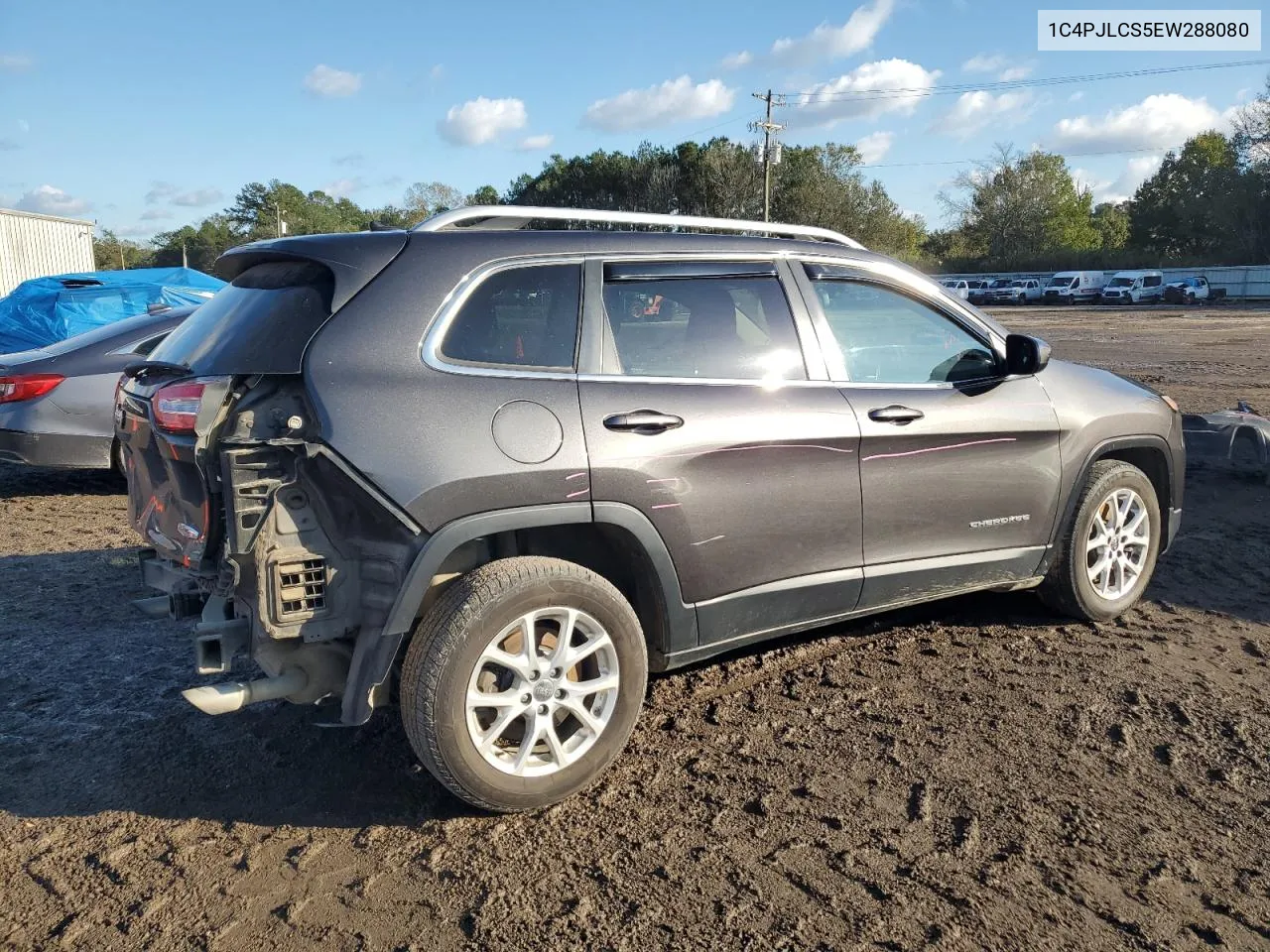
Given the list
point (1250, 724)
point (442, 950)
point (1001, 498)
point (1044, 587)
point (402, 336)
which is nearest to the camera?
point (442, 950)

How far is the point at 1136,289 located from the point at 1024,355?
52647 millimetres

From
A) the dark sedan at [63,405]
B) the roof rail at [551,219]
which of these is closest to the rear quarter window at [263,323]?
the roof rail at [551,219]

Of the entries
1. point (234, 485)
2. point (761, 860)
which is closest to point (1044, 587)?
point (761, 860)

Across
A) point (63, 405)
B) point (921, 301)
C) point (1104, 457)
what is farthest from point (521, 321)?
point (63, 405)

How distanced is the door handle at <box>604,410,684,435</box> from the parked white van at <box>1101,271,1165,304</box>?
53.7 metres

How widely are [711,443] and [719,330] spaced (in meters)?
0.51

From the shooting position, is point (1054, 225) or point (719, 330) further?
point (1054, 225)

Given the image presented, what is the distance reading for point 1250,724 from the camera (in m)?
3.76

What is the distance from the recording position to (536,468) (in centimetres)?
319

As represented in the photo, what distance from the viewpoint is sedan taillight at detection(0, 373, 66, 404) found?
294 inches

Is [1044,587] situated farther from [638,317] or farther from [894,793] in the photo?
[638,317]

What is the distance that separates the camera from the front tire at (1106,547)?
4.68 meters

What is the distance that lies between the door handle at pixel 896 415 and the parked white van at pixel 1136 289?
52672 millimetres

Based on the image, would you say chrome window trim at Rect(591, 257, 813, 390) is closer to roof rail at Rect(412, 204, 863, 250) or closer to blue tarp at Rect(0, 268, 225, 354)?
roof rail at Rect(412, 204, 863, 250)
